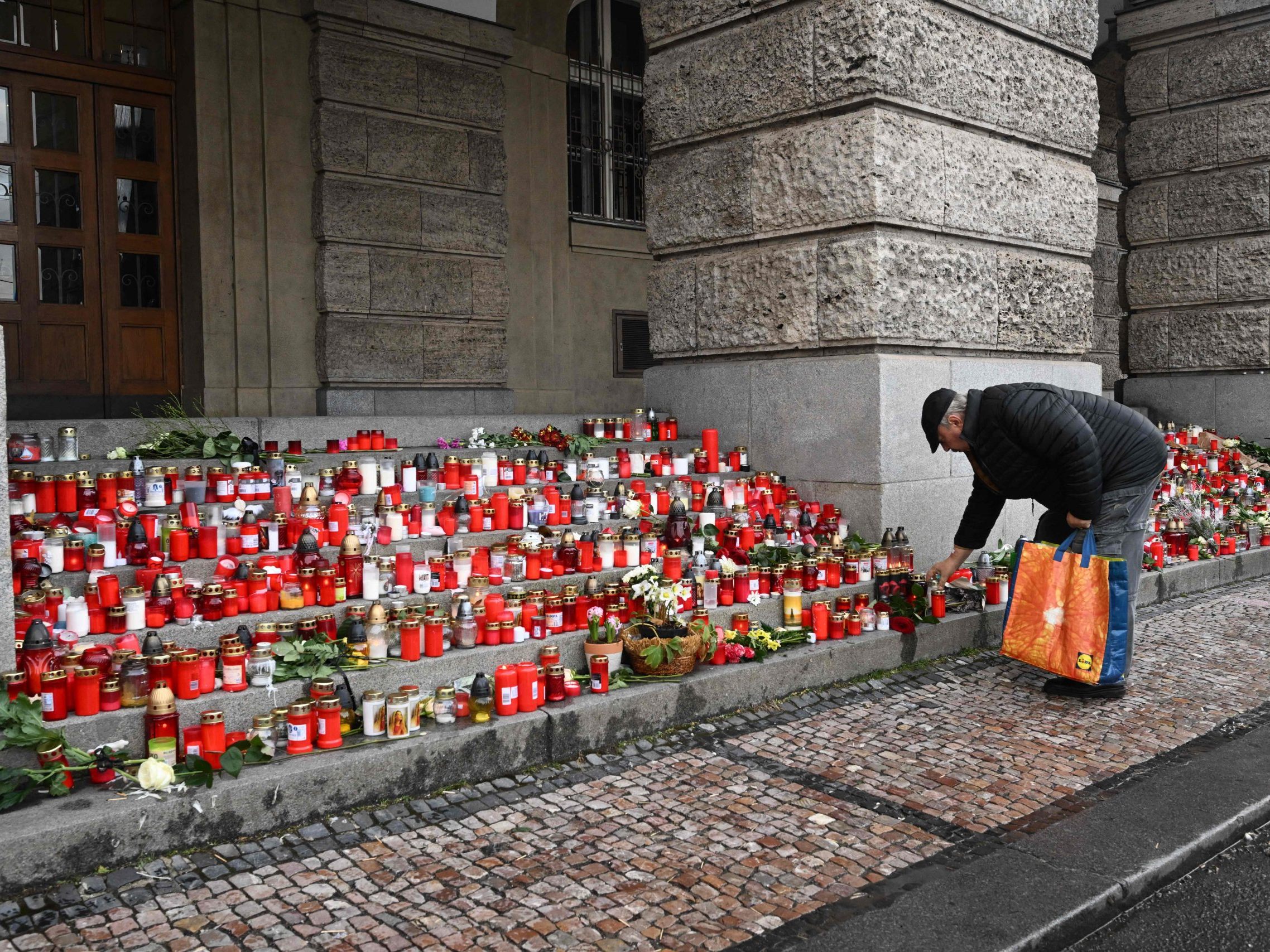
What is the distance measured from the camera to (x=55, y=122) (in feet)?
28.5

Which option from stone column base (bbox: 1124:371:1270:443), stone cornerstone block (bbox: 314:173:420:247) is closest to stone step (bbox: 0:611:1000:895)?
stone cornerstone block (bbox: 314:173:420:247)

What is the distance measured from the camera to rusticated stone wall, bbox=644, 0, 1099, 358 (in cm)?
689

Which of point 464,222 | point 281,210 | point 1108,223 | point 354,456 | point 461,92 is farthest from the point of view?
point 1108,223

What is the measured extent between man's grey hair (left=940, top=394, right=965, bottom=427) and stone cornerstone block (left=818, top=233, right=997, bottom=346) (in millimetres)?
1782

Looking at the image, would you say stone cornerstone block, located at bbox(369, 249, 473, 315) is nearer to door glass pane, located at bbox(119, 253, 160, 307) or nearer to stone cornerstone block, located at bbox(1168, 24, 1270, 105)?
door glass pane, located at bbox(119, 253, 160, 307)

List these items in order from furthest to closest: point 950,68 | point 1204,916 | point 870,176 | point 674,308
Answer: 1. point 674,308
2. point 950,68
3. point 870,176
4. point 1204,916

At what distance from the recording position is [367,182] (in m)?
9.82

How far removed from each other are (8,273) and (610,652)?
21.9 ft

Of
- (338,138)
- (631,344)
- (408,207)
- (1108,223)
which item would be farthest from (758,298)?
(1108,223)

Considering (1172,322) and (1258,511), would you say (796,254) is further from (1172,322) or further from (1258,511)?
(1172,322)

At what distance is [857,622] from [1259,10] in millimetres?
9966

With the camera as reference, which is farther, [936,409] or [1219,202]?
[1219,202]

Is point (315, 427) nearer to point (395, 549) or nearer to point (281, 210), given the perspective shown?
point (395, 549)

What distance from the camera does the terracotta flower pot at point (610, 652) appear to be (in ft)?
15.2
